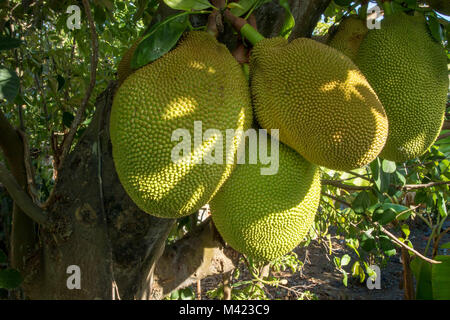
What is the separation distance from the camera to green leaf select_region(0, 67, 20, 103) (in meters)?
0.79

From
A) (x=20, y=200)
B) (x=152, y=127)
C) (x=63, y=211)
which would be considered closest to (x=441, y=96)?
→ (x=152, y=127)

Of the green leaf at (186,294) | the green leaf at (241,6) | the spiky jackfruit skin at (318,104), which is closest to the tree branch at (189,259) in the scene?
the green leaf at (186,294)

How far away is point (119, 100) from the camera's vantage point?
26.3 inches

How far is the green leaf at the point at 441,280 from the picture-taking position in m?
1.07

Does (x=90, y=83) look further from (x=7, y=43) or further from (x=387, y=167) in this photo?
(x=387, y=167)

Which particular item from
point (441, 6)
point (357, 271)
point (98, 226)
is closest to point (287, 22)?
point (441, 6)

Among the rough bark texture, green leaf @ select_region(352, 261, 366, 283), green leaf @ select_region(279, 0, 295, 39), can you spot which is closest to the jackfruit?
the rough bark texture

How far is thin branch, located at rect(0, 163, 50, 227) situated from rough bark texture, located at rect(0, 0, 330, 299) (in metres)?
0.02

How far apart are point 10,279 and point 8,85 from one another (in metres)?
0.42

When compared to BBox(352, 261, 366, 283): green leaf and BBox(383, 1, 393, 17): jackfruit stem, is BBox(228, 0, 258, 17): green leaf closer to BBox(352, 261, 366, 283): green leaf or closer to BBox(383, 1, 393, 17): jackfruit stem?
BBox(383, 1, 393, 17): jackfruit stem

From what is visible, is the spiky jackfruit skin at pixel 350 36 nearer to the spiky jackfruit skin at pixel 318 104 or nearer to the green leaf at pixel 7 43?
the spiky jackfruit skin at pixel 318 104

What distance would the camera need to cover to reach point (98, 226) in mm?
787
